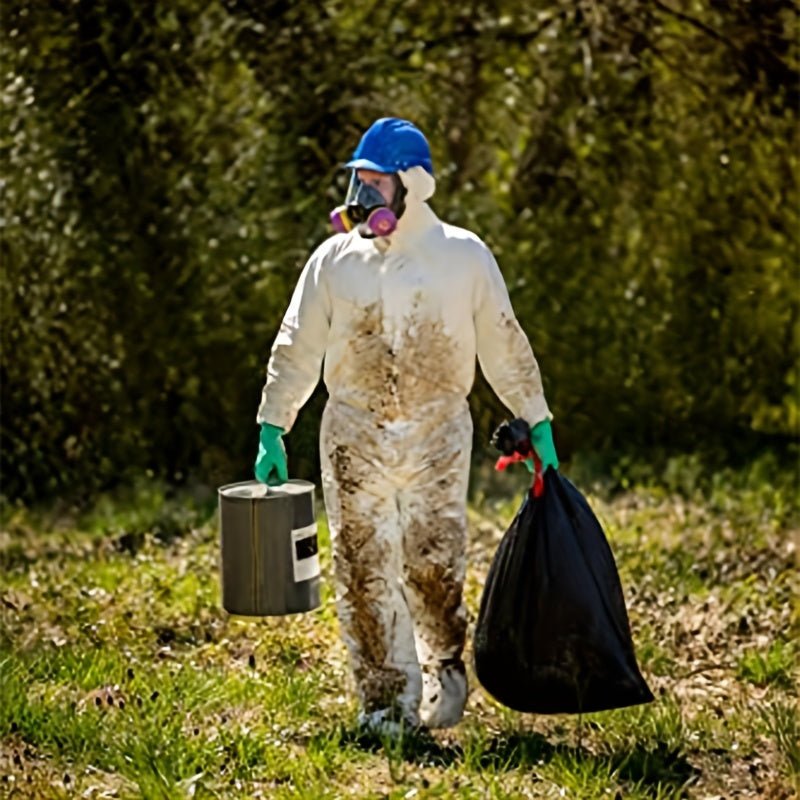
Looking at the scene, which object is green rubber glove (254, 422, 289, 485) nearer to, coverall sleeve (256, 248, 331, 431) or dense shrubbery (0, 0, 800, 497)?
coverall sleeve (256, 248, 331, 431)

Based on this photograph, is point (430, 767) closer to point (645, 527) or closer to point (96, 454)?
point (645, 527)

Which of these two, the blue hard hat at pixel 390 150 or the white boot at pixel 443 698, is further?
the white boot at pixel 443 698

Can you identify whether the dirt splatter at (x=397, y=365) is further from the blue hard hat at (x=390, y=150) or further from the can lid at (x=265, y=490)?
the blue hard hat at (x=390, y=150)

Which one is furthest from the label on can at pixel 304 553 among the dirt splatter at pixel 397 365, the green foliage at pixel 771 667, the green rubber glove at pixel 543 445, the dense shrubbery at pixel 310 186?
the dense shrubbery at pixel 310 186

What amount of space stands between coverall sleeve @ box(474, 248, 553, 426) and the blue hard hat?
1.24 ft

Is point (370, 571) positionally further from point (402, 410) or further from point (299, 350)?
point (299, 350)

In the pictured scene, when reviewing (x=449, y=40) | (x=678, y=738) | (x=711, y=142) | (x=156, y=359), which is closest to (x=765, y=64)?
(x=711, y=142)

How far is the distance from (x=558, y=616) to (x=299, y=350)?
3.85ft

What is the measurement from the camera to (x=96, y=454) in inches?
400

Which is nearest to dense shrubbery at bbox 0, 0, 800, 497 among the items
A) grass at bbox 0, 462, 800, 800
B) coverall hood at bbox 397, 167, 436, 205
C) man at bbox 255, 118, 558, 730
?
grass at bbox 0, 462, 800, 800

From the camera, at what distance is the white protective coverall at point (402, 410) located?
5555 mm

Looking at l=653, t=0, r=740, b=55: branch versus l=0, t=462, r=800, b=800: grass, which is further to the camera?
l=653, t=0, r=740, b=55: branch

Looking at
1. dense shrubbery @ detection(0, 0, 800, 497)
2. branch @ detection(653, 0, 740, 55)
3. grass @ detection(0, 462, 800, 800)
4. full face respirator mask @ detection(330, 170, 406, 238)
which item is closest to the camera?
grass @ detection(0, 462, 800, 800)

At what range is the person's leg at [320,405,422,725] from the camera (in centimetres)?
564
